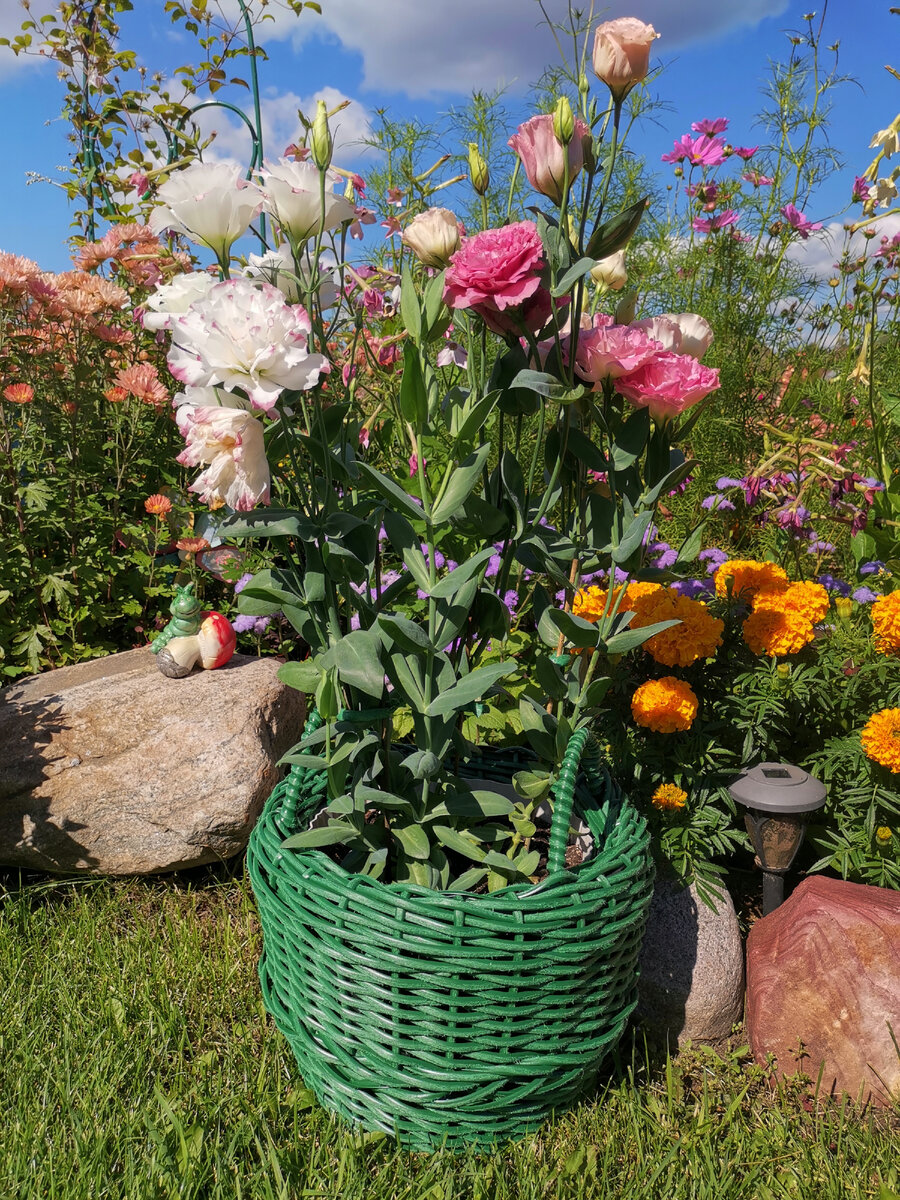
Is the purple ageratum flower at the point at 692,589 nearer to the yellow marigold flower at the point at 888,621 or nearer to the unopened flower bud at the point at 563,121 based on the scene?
the yellow marigold flower at the point at 888,621

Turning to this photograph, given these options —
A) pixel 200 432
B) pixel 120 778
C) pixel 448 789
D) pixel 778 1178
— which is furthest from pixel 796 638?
pixel 120 778

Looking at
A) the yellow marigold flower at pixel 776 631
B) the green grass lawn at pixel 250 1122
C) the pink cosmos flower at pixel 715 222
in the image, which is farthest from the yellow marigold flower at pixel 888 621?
the pink cosmos flower at pixel 715 222

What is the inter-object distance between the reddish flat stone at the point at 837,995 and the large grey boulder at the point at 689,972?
0.19 feet

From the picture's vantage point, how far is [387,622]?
1.17 m

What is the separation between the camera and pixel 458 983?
1.15 m

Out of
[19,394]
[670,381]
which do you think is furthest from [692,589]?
[19,394]

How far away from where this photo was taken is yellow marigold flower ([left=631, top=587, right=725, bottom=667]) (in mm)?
1633

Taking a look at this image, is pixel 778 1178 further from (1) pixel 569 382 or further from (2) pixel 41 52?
(2) pixel 41 52

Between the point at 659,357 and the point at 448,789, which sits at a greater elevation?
the point at 659,357

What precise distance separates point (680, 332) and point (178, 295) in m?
0.71

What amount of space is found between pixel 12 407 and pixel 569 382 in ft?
8.23

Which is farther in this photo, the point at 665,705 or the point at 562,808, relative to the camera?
the point at 665,705

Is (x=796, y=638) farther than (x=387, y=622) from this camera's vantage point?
Yes

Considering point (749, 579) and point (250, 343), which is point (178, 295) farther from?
point (749, 579)
